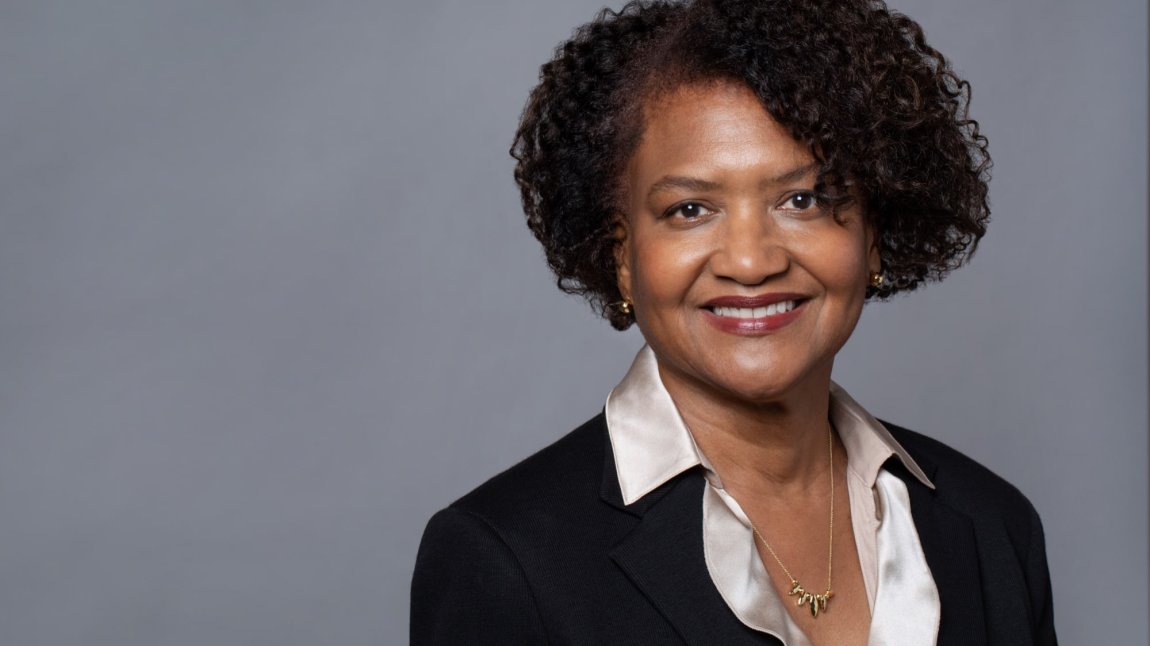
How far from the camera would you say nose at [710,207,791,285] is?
2.59m

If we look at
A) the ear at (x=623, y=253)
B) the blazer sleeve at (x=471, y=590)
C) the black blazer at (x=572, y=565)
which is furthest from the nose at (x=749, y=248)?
the blazer sleeve at (x=471, y=590)

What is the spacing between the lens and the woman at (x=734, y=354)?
2.60 m

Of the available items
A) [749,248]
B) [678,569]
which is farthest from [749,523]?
[749,248]

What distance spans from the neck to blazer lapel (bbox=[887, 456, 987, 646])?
279 millimetres

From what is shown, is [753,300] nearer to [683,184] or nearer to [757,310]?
[757,310]

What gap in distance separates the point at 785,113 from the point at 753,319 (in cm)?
38

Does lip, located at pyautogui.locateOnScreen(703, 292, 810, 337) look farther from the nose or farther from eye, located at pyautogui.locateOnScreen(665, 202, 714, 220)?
eye, located at pyautogui.locateOnScreen(665, 202, 714, 220)

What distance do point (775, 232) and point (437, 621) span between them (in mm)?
924

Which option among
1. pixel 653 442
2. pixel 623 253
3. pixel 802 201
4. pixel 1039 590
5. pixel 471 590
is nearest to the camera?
pixel 471 590

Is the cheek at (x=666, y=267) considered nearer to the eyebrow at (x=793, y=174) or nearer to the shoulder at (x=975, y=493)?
the eyebrow at (x=793, y=174)

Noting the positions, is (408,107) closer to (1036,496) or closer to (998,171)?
(998,171)

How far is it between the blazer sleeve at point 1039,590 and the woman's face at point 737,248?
80 cm

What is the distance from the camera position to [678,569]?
2623 mm

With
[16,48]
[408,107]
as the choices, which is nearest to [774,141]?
[408,107]
